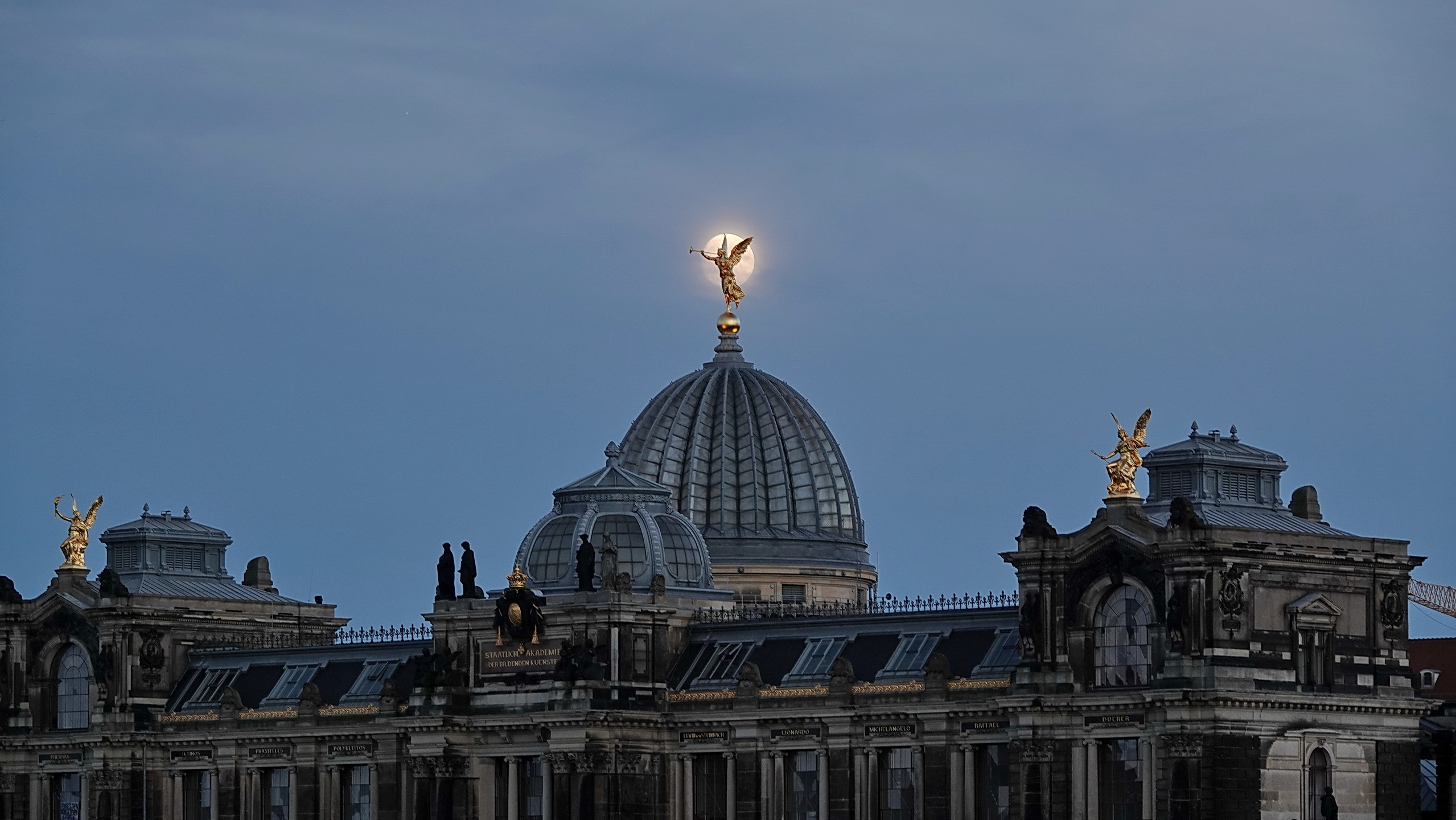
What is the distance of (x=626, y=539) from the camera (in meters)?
146

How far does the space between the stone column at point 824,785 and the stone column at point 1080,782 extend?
1349 cm

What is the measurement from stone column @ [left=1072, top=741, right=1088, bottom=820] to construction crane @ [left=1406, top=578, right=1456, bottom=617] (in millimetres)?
68252

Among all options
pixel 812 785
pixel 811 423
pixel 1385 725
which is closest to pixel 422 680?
pixel 812 785

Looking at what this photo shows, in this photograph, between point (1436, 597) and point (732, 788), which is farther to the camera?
point (1436, 597)

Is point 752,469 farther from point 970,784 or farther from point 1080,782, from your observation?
point 1080,782

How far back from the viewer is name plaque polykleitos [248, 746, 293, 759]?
153750mm

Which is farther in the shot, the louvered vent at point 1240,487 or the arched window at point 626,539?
the arched window at point 626,539

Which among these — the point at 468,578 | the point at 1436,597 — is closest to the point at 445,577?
the point at 468,578

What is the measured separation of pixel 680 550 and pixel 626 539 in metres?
3.29

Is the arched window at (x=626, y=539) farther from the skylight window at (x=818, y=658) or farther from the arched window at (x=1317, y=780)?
the arched window at (x=1317, y=780)

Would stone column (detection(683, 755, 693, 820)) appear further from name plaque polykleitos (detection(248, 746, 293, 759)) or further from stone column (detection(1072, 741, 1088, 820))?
name plaque polykleitos (detection(248, 746, 293, 759))

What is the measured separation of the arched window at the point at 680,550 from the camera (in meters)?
148

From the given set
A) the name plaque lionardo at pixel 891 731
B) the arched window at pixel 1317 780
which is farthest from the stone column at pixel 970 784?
the arched window at pixel 1317 780

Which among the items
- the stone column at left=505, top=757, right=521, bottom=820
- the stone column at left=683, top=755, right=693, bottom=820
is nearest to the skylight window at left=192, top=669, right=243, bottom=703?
the stone column at left=505, top=757, right=521, bottom=820
